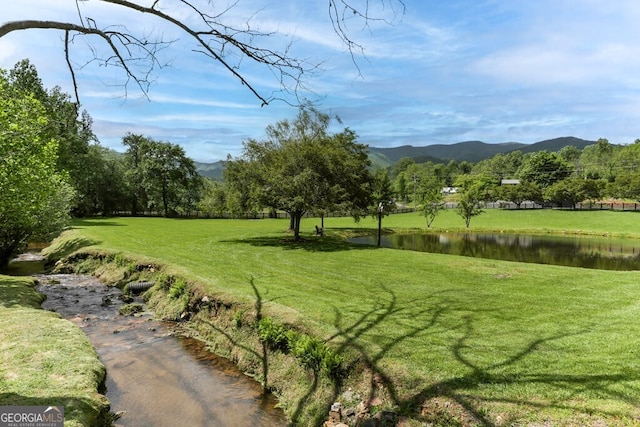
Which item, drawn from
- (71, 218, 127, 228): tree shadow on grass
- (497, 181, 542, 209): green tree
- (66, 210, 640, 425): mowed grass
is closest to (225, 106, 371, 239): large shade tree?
(66, 210, 640, 425): mowed grass

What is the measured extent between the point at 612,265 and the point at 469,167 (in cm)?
16926

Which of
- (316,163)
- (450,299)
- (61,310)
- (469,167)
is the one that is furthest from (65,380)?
(469,167)

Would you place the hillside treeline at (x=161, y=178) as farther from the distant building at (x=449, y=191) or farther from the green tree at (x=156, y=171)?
the distant building at (x=449, y=191)

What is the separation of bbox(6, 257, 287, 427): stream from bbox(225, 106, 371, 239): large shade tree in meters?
12.9

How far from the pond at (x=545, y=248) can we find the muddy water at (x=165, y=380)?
23.0 m

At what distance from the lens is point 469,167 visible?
181750 mm

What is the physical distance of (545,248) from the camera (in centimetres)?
3253

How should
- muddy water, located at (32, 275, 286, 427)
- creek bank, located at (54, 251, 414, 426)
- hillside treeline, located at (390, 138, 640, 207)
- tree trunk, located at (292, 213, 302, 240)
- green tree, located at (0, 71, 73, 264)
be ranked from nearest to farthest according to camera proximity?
1. creek bank, located at (54, 251, 414, 426)
2. muddy water, located at (32, 275, 286, 427)
3. green tree, located at (0, 71, 73, 264)
4. tree trunk, located at (292, 213, 302, 240)
5. hillside treeline, located at (390, 138, 640, 207)

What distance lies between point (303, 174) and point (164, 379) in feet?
55.1

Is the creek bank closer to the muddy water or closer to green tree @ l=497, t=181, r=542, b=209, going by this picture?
the muddy water

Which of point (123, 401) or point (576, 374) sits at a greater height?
point (576, 374)

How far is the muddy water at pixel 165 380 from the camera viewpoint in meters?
7.36

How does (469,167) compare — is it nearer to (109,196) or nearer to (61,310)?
(109,196)

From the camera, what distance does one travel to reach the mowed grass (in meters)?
5.57
